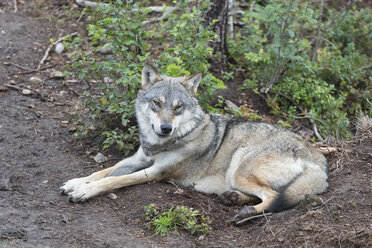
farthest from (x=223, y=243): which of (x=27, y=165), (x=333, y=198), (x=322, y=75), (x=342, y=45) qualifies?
(x=342, y=45)

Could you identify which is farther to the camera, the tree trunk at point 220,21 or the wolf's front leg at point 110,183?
the tree trunk at point 220,21

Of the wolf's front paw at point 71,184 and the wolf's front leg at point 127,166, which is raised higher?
the wolf's front paw at point 71,184

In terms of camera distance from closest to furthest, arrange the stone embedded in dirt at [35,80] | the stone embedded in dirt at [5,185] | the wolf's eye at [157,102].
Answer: the stone embedded in dirt at [5,185]
the wolf's eye at [157,102]
the stone embedded in dirt at [35,80]

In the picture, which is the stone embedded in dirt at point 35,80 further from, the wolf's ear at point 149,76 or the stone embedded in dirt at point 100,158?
the wolf's ear at point 149,76

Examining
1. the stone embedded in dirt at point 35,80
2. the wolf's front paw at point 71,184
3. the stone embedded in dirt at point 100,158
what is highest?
the wolf's front paw at point 71,184

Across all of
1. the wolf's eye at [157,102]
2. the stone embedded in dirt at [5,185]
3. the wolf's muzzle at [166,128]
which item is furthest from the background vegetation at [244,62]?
the stone embedded in dirt at [5,185]

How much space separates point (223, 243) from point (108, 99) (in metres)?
3.23

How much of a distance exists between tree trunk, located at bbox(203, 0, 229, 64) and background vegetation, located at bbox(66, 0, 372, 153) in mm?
205

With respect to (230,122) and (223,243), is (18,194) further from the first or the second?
(230,122)

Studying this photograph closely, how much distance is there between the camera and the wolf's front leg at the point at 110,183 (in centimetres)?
507

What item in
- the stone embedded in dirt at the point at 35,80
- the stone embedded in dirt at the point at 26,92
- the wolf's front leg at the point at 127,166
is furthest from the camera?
the stone embedded in dirt at the point at 35,80

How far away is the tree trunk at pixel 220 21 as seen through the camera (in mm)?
8445

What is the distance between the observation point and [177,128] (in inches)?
222

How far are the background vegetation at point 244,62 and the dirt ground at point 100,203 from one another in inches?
27.5
